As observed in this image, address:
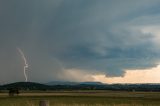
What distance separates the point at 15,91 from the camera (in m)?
131

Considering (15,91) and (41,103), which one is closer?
(41,103)

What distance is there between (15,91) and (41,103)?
12432cm

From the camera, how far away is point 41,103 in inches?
372
